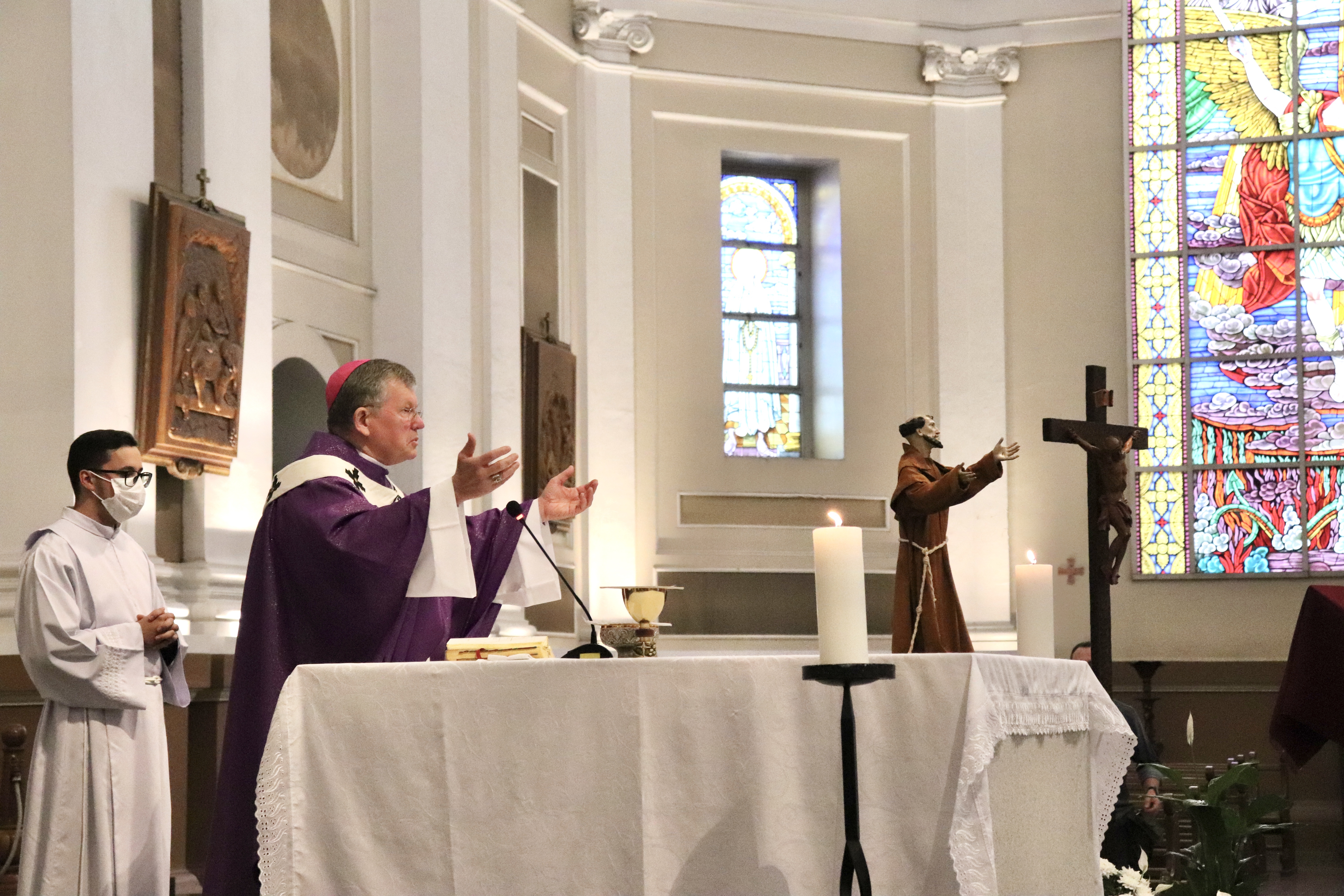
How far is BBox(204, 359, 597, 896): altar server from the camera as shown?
11.8 feet

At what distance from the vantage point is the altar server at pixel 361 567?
3.61m

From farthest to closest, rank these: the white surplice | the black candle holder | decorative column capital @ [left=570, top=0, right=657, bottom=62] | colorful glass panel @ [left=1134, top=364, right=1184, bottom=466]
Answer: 1. colorful glass panel @ [left=1134, top=364, right=1184, bottom=466]
2. decorative column capital @ [left=570, top=0, right=657, bottom=62]
3. the white surplice
4. the black candle holder

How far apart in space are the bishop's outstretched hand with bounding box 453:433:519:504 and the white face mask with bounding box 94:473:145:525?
5.73ft

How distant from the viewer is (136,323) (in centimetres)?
647

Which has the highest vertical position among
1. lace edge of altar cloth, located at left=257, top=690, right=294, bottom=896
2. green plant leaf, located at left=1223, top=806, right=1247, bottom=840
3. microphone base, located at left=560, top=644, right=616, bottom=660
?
microphone base, located at left=560, top=644, right=616, bottom=660

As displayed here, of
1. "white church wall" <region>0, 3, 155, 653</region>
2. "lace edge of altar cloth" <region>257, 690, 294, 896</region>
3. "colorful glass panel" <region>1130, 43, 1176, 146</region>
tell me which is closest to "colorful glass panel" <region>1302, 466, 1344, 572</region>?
"colorful glass panel" <region>1130, 43, 1176, 146</region>

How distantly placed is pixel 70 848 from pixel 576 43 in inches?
293

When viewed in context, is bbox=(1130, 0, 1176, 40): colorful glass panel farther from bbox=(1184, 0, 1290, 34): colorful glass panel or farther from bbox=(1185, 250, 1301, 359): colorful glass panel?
bbox=(1185, 250, 1301, 359): colorful glass panel

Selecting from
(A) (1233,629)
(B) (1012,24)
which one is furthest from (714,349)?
(A) (1233,629)

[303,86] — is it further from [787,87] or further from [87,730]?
[87,730]

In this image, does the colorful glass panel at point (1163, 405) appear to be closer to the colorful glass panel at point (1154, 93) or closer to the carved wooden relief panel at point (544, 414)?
the colorful glass panel at point (1154, 93)

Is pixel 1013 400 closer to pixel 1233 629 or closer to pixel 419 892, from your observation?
pixel 1233 629

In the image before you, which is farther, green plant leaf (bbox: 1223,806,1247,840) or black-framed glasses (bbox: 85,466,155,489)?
black-framed glasses (bbox: 85,466,155,489)

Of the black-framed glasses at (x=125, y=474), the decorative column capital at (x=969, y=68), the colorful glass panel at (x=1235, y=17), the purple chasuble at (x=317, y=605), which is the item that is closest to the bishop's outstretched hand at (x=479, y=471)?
the purple chasuble at (x=317, y=605)
